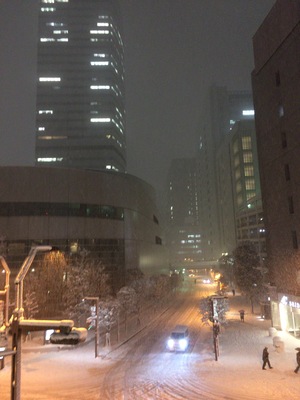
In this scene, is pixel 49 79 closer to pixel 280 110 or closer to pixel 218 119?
pixel 218 119

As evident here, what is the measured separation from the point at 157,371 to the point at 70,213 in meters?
40.3

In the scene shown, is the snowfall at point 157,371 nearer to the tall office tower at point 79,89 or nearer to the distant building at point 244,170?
the distant building at point 244,170

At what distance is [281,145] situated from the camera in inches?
1515

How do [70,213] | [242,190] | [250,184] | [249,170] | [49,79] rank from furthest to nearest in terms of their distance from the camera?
1. [49,79]
2. [242,190]
3. [250,184]
4. [249,170]
5. [70,213]

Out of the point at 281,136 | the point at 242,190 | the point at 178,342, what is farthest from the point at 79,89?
the point at 178,342

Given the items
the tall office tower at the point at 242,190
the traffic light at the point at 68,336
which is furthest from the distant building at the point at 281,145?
the tall office tower at the point at 242,190

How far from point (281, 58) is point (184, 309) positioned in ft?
129

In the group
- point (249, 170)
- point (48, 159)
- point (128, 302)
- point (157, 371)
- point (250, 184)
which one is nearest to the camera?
point (157, 371)

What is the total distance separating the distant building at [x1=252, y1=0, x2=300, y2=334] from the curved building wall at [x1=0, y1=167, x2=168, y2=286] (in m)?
31.7

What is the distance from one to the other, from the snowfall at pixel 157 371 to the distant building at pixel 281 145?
20.2 feet

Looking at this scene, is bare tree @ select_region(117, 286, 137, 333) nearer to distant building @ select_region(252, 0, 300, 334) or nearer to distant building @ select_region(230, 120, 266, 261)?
distant building @ select_region(252, 0, 300, 334)

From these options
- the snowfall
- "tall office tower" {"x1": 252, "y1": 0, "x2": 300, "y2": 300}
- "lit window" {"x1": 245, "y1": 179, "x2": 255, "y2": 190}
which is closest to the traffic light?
the snowfall

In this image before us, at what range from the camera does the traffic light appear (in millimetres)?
7277

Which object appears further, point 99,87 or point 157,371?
point 99,87
